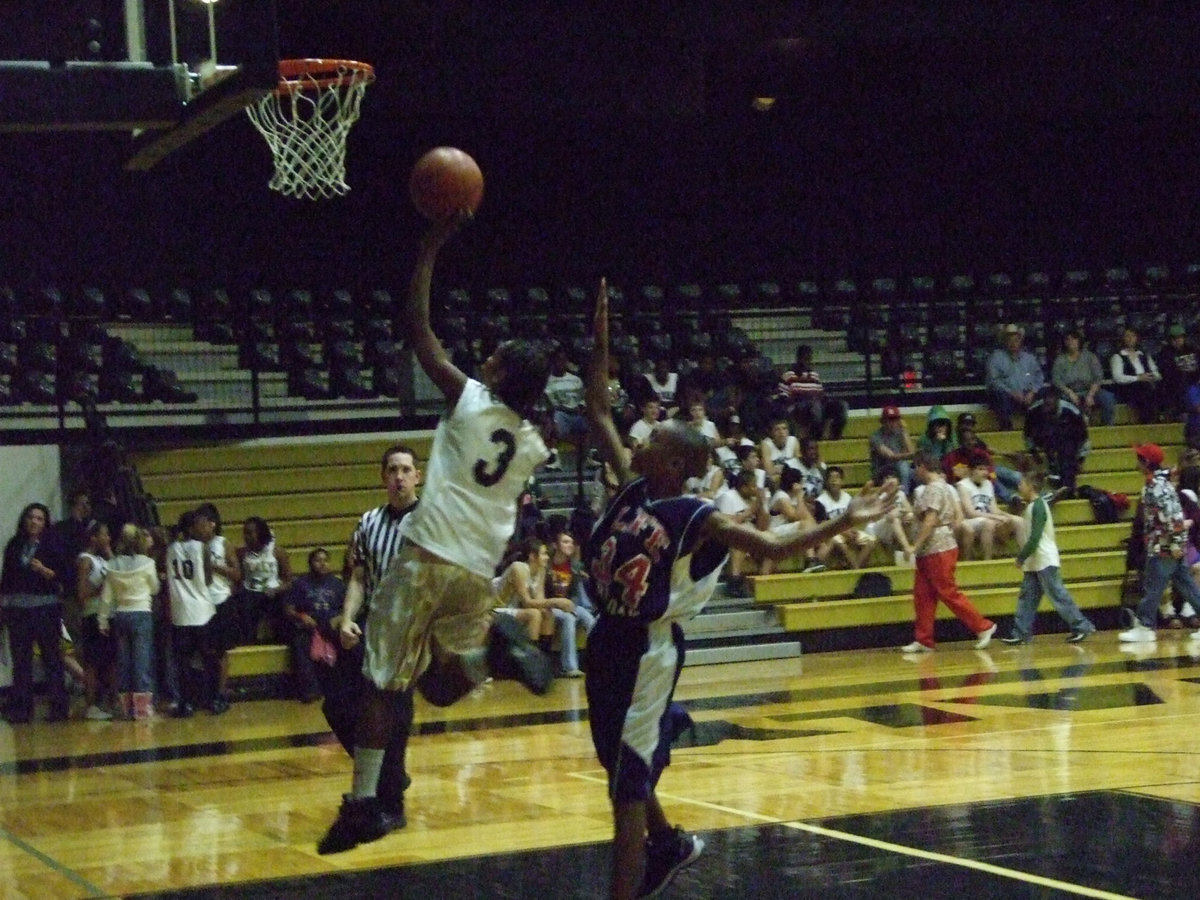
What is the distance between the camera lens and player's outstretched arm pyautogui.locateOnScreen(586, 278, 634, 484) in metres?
5.60

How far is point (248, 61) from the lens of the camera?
263 inches

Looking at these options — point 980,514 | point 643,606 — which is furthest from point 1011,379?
point 643,606

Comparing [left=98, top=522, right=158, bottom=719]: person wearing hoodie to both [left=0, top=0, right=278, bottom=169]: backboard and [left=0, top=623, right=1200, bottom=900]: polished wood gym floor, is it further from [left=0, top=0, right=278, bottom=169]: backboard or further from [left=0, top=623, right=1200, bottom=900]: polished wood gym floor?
[left=0, top=0, right=278, bottom=169]: backboard

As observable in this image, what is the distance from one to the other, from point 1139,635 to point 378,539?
9.13 meters

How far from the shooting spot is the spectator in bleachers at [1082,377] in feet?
59.4

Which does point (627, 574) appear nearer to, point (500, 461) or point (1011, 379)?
point (500, 461)

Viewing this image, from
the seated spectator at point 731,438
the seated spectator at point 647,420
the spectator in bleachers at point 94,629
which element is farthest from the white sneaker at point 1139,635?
the spectator in bleachers at point 94,629

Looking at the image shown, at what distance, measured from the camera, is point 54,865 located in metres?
7.05

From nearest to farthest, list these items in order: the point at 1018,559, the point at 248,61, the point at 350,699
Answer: the point at 248,61 → the point at 350,699 → the point at 1018,559

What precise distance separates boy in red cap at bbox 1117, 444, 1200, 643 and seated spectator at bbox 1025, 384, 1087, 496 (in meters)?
2.23

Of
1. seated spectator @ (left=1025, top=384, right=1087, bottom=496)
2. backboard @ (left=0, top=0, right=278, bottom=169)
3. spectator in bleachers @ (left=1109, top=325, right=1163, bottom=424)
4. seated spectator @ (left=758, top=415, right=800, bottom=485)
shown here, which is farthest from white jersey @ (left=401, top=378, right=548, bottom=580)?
spectator in bleachers @ (left=1109, top=325, right=1163, bottom=424)

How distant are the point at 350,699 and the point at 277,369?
9.72 meters

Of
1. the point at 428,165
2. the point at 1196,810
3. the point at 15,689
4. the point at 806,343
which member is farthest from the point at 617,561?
the point at 806,343

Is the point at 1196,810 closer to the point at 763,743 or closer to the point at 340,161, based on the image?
the point at 763,743
